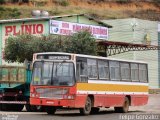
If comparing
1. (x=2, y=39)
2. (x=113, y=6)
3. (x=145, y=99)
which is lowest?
(x=145, y=99)

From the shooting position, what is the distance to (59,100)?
23469 mm

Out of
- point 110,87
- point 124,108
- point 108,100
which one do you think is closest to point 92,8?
point 124,108

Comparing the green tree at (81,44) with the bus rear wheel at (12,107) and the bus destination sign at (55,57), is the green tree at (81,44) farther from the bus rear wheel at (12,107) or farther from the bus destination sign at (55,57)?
the bus destination sign at (55,57)

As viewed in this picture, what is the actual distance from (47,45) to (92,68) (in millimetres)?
11860

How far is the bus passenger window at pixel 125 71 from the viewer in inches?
1105

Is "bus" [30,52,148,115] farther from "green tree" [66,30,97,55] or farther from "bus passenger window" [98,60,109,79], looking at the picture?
"green tree" [66,30,97,55]

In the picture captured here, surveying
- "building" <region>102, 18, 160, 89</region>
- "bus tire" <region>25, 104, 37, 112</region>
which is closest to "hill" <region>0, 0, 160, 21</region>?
"building" <region>102, 18, 160, 89</region>

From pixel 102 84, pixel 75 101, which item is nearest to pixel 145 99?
pixel 102 84

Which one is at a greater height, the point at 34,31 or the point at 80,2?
the point at 80,2

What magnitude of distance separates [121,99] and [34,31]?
1698 cm

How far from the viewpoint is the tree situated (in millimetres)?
36688

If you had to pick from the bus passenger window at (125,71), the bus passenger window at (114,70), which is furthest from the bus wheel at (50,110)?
the bus passenger window at (125,71)

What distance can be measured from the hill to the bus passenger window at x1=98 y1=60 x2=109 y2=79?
5945 centimetres

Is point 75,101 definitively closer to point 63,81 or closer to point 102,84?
point 63,81
